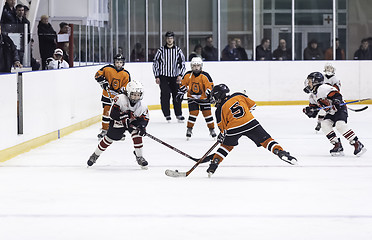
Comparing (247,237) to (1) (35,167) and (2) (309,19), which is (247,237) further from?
(2) (309,19)

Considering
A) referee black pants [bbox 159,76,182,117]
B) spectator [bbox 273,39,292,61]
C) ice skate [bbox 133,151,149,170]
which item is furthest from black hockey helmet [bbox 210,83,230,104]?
spectator [bbox 273,39,292,61]

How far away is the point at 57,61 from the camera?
10.0 m

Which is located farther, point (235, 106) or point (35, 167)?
point (35, 167)

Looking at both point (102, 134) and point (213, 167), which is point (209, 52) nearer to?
point (102, 134)

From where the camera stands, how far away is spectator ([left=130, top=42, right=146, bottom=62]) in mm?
16328

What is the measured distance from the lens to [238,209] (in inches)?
195

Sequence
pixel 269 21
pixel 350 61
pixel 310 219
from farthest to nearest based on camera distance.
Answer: pixel 269 21 → pixel 350 61 → pixel 310 219

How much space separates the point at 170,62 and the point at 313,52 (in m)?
5.45

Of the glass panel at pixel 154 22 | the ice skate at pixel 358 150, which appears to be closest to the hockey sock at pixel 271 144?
the ice skate at pixel 358 150

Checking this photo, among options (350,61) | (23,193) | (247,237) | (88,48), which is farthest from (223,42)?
(247,237)

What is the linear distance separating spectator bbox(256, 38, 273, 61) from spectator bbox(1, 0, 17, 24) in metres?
7.29

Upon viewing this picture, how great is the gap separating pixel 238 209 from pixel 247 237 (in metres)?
0.84

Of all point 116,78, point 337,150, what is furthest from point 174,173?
point 116,78

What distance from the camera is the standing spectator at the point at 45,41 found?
9.37 metres
